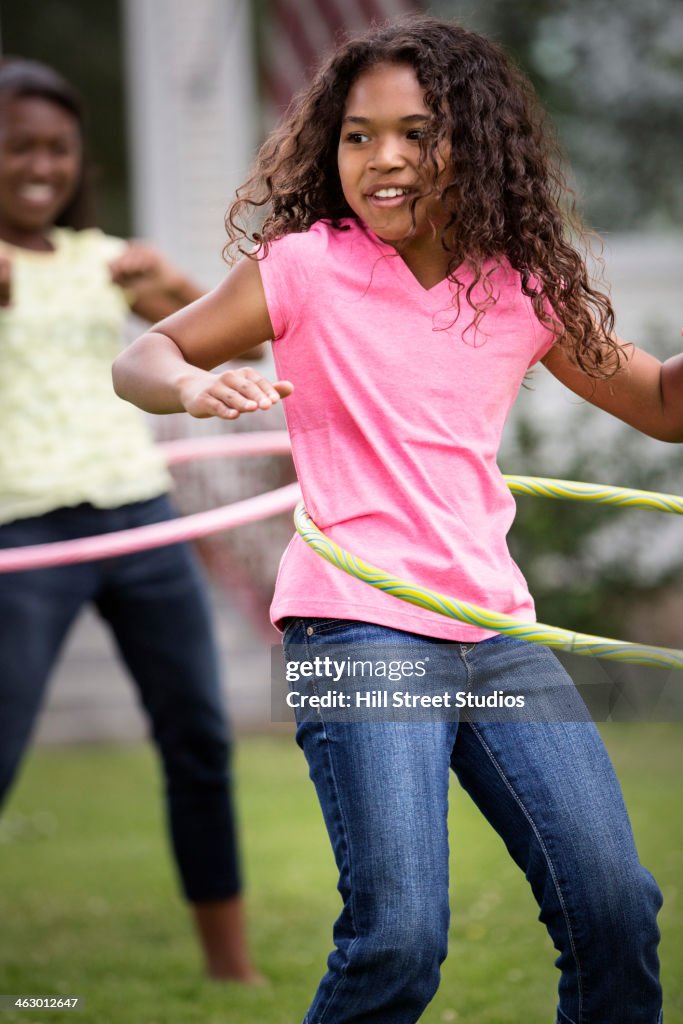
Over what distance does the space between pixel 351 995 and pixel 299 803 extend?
369 centimetres

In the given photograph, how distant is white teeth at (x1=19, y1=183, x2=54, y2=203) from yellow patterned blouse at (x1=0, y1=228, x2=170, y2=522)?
0.52ft

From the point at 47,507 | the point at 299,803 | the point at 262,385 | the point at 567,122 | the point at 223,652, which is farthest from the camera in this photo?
the point at 567,122

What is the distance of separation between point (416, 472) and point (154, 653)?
1436 mm

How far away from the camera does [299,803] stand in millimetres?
5719

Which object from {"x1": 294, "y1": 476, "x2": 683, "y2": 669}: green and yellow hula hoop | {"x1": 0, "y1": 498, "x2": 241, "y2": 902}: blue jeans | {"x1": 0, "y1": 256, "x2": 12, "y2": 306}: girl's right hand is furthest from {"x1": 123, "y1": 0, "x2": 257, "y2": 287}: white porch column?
{"x1": 294, "y1": 476, "x2": 683, "y2": 669}: green and yellow hula hoop

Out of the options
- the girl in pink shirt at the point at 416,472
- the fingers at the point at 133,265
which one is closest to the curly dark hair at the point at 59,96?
→ the fingers at the point at 133,265

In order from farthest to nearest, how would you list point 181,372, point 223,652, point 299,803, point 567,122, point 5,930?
point 567,122 < point 223,652 < point 299,803 < point 5,930 < point 181,372

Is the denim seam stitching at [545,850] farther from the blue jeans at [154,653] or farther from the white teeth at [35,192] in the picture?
the white teeth at [35,192]

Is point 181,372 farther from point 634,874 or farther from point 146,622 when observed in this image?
point 146,622

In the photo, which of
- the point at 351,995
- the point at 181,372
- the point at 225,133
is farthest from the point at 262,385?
the point at 225,133

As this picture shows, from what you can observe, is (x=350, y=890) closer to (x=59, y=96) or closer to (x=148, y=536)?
(x=148, y=536)

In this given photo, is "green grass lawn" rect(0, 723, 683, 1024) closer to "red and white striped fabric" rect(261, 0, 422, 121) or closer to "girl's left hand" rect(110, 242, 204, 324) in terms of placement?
"girl's left hand" rect(110, 242, 204, 324)

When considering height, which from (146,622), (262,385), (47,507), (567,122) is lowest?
(146,622)

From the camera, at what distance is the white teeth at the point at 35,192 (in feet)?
11.8
